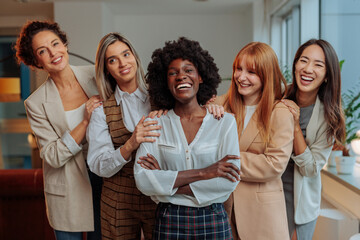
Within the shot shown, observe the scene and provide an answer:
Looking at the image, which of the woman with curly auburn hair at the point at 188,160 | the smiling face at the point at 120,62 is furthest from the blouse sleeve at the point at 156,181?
the smiling face at the point at 120,62

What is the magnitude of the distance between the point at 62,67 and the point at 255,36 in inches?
177

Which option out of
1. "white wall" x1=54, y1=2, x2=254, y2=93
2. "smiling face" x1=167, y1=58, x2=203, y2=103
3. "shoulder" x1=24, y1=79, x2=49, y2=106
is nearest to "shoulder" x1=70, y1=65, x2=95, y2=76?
"shoulder" x1=24, y1=79, x2=49, y2=106

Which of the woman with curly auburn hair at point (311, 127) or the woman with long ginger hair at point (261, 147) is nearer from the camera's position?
the woman with long ginger hair at point (261, 147)

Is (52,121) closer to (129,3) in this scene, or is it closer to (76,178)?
(76,178)

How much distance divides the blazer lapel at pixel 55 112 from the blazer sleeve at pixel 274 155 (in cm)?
98

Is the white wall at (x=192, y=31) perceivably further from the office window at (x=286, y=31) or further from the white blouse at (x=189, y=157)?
the white blouse at (x=189, y=157)

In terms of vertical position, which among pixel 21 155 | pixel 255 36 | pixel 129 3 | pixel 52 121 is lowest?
pixel 21 155

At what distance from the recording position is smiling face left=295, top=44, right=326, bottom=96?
1815 millimetres

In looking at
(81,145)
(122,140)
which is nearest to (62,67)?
(81,145)

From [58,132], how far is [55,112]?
12cm

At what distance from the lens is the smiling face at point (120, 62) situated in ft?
5.85

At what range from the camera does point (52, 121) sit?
202 centimetres

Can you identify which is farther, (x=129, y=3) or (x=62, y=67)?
(x=129, y=3)

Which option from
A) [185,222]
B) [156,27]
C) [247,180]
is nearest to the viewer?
[185,222]
